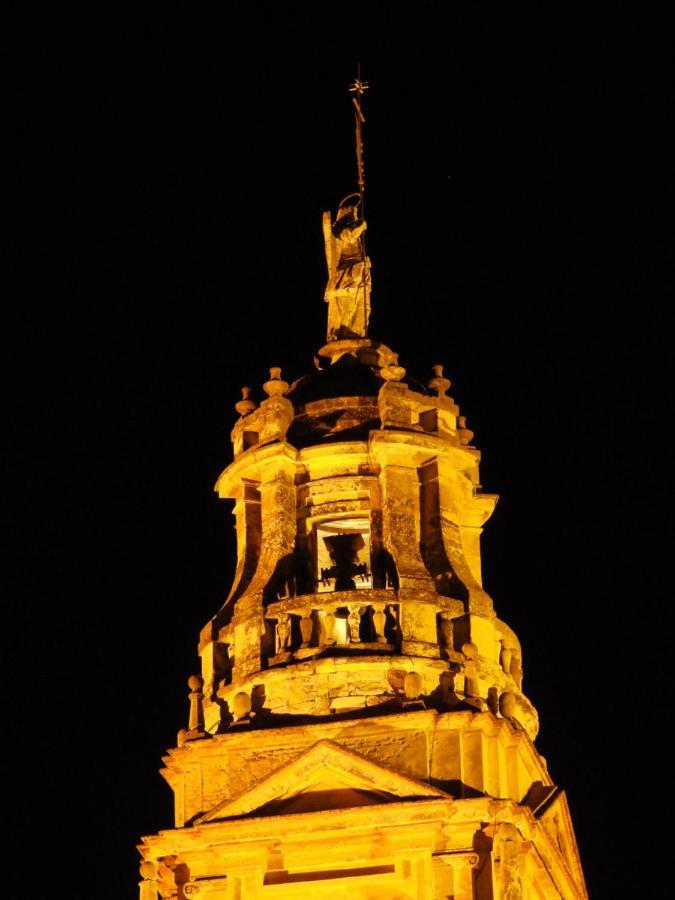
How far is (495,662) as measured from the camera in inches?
1476

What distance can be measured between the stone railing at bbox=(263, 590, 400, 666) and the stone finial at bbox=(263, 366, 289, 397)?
3.76m

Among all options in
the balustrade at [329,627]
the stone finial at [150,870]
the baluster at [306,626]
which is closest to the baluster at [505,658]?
the balustrade at [329,627]

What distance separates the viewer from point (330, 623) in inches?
1451

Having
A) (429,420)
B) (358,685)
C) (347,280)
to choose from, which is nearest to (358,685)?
(358,685)

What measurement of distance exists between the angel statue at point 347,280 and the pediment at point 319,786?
26.5 ft

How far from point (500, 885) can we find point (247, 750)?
4.06 meters

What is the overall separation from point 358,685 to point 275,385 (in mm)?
5365

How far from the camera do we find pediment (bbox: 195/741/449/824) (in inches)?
1384

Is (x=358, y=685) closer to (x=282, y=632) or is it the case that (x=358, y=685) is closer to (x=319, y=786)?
(x=282, y=632)

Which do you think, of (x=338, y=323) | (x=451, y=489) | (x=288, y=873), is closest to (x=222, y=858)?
(x=288, y=873)

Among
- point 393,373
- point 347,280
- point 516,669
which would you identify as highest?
point 347,280

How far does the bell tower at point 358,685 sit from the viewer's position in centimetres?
3500

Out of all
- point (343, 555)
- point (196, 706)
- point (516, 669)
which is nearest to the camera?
point (196, 706)

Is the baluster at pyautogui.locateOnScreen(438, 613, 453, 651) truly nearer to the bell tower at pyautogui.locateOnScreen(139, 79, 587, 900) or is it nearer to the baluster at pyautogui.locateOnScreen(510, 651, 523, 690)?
the bell tower at pyautogui.locateOnScreen(139, 79, 587, 900)
